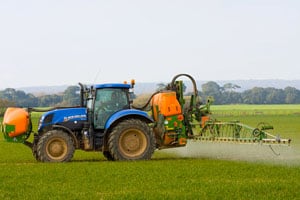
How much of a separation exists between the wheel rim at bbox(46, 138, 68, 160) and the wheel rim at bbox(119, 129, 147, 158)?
1663mm

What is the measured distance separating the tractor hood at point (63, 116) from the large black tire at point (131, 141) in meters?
1.13

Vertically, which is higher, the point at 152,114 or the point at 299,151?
the point at 152,114

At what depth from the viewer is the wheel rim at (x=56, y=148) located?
18.8 metres

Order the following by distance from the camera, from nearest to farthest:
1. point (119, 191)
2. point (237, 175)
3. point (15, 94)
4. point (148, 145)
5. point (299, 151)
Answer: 1. point (119, 191)
2. point (237, 175)
3. point (148, 145)
4. point (299, 151)
5. point (15, 94)

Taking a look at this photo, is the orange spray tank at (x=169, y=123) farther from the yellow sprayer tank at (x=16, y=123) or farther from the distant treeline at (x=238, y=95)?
the distant treeline at (x=238, y=95)

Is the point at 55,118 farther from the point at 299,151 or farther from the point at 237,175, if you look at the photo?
the point at 299,151

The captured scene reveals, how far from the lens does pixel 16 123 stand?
19.2 m

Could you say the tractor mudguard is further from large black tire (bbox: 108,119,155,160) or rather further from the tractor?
large black tire (bbox: 108,119,155,160)

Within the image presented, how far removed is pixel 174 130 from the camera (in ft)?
66.4

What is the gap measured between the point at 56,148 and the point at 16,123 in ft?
4.79

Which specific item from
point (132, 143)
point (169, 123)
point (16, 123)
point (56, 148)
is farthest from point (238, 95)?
point (56, 148)

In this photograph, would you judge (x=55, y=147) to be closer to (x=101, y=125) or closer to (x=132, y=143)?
(x=101, y=125)

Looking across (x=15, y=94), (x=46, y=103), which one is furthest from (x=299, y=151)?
(x=15, y=94)

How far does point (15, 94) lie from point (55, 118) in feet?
431
